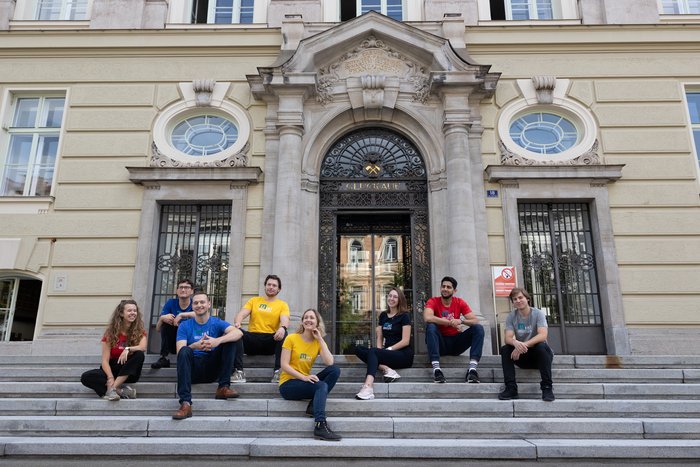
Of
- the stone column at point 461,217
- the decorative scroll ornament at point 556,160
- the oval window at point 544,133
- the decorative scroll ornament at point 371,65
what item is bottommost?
the stone column at point 461,217

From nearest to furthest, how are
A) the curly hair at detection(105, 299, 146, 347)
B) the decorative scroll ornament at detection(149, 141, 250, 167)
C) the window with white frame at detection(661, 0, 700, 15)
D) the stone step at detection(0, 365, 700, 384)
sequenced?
1. the curly hair at detection(105, 299, 146, 347)
2. the stone step at detection(0, 365, 700, 384)
3. the decorative scroll ornament at detection(149, 141, 250, 167)
4. the window with white frame at detection(661, 0, 700, 15)

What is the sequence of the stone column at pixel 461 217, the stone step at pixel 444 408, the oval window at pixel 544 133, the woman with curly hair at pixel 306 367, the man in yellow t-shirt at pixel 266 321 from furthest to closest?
the oval window at pixel 544 133, the stone column at pixel 461 217, the man in yellow t-shirt at pixel 266 321, the stone step at pixel 444 408, the woman with curly hair at pixel 306 367

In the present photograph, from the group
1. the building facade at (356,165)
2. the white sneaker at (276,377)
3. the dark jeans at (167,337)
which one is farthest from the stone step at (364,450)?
the building facade at (356,165)

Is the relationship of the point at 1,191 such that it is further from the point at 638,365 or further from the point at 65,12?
the point at 638,365

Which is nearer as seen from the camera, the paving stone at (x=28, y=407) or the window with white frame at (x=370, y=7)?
the paving stone at (x=28, y=407)

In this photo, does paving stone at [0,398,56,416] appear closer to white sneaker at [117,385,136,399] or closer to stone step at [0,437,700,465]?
white sneaker at [117,385,136,399]

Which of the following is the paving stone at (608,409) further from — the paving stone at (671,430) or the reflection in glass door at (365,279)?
the reflection in glass door at (365,279)

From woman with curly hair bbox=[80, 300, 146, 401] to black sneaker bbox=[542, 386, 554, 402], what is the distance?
5.23 m

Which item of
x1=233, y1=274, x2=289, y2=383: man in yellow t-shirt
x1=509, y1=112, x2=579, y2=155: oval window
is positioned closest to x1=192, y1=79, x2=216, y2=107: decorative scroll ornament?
x1=233, y1=274, x2=289, y2=383: man in yellow t-shirt

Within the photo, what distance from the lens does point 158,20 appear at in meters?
12.9

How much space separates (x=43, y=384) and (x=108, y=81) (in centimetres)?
802

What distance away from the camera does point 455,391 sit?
271 inches

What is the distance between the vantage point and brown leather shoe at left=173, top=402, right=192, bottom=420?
19.3 ft

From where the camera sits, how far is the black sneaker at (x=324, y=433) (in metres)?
5.46
